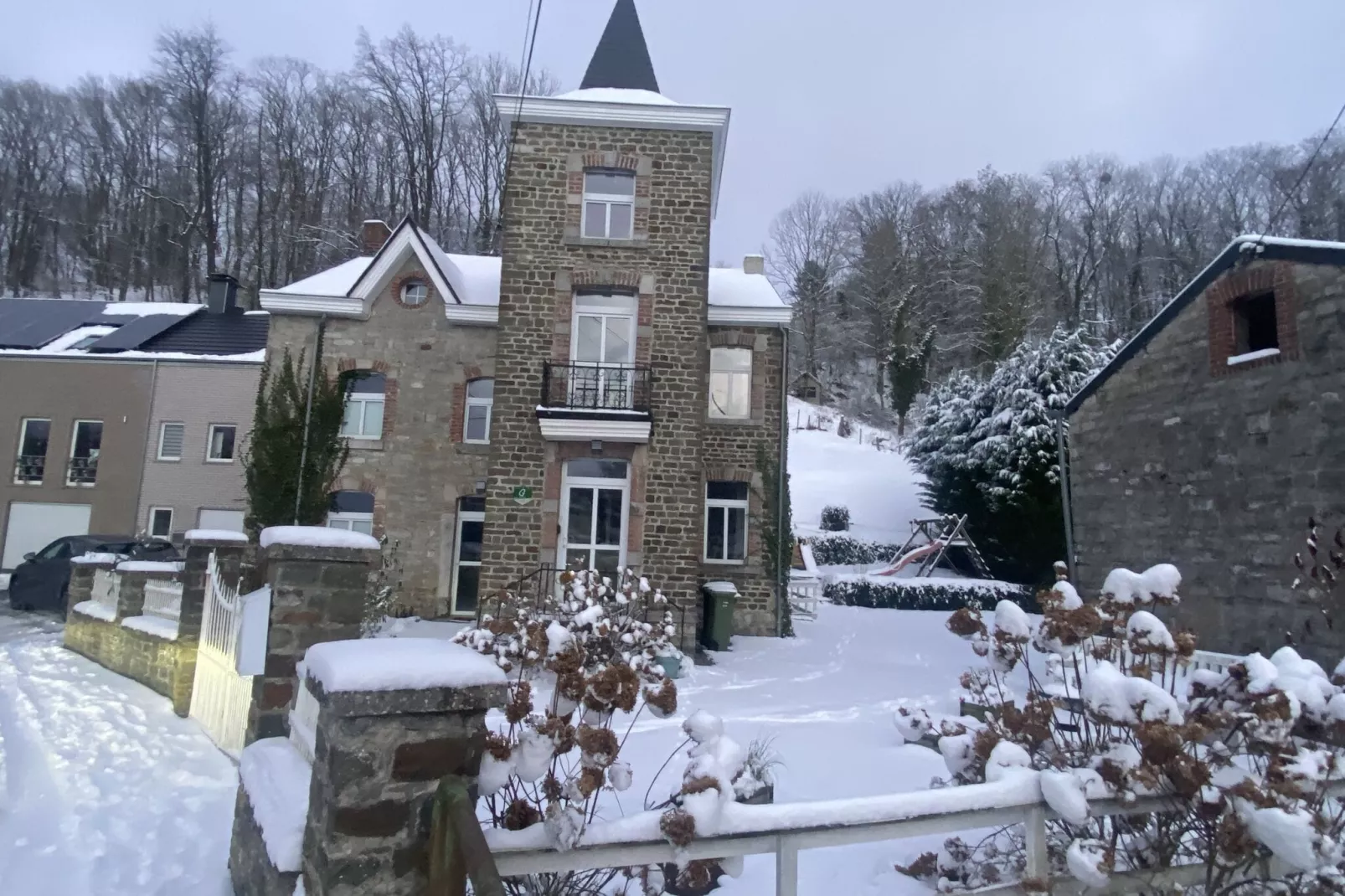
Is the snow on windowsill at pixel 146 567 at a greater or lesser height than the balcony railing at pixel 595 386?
lesser

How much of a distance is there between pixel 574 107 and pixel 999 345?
28311mm

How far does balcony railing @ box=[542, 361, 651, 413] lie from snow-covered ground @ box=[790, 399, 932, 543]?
9.75m

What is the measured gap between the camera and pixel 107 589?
11.3 metres

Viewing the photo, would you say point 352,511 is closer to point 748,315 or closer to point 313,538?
point 748,315

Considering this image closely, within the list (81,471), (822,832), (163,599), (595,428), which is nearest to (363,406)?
(595,428)

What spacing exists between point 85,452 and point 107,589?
12.4 meters

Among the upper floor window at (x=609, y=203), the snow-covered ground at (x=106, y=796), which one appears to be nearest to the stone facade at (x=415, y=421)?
the upper floor window at (x=609, y=203)

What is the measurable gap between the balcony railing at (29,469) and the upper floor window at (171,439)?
336cm

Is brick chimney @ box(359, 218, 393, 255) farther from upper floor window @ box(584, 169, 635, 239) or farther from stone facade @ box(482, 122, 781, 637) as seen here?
upper floor window @ box(584, 169, 635, 239)

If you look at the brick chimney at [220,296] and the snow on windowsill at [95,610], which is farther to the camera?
the brick chimney at [220,296]

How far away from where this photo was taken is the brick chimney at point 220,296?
76.8 ft

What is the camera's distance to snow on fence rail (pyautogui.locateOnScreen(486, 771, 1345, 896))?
8.32 feet

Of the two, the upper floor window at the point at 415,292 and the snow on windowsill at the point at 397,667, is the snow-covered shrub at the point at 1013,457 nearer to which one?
the upper floor window at the point at 415,292

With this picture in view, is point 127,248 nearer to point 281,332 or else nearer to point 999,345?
point 281,332
